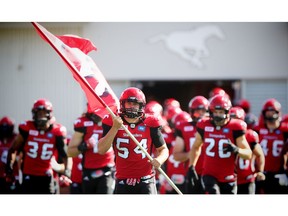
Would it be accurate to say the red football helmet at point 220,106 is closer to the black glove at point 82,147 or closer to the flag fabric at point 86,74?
the flag fabric at point 86,74

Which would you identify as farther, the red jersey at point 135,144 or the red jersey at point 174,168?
the red jersey at point 174,168

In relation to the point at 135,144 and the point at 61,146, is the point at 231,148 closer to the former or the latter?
the point at 135,144

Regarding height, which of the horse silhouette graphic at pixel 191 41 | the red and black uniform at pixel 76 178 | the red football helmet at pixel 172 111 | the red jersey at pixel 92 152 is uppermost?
the horse silhouette graphic at pixel 191 41

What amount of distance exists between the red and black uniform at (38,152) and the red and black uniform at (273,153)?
8.70ft

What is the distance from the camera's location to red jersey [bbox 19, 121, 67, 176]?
700cm

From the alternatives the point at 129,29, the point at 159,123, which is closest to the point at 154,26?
the point at 129,29

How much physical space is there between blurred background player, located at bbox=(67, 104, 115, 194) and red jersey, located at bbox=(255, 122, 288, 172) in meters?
2.10

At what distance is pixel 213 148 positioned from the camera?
253 inches

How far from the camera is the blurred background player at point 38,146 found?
23.0ft

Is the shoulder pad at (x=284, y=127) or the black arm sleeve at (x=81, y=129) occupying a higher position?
the shoulder pad at (x=284, y=127)

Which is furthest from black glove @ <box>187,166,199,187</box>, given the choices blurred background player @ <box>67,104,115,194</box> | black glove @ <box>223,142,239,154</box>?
blurred background player @ <box>67,104,115,194</box>

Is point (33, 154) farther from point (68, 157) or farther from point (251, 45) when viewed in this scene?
point (251, 45)

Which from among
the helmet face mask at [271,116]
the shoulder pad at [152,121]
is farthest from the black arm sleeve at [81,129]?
the helmet face mask at [271,116]

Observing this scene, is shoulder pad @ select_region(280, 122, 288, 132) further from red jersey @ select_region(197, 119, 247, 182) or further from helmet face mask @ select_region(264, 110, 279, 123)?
red jersey @ select_region(197, 119, 247, 182)
